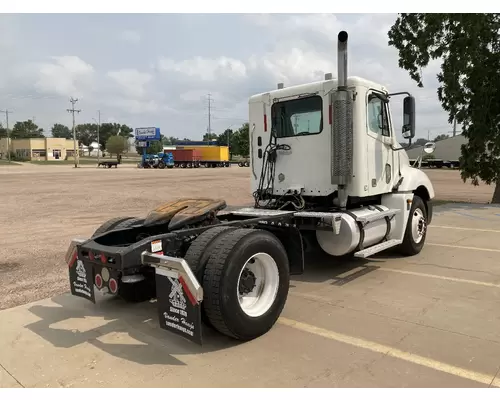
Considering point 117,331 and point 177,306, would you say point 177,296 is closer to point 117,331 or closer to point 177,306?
point 177,306

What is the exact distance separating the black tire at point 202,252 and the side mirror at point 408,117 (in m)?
3.69

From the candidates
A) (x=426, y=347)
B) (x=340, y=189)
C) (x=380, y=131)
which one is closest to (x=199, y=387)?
(x=426, y=347)

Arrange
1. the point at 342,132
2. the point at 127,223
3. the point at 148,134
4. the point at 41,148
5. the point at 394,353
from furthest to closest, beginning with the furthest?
1. the point at 41,148
2. the point at 148,134
3. the point at 342,132
4. the point at 127,223
5. the point at 394,353

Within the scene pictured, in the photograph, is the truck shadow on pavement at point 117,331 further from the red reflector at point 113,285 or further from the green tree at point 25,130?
the green tree at point 25,130

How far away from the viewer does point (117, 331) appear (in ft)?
14.2

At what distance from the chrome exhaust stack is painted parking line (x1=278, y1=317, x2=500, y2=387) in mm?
2296

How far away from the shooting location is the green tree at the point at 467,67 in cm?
1533

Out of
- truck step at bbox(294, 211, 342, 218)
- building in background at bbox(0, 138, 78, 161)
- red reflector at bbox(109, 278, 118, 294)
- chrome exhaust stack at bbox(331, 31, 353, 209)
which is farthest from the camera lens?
building in background at bbox(0, 138, 78, 161)

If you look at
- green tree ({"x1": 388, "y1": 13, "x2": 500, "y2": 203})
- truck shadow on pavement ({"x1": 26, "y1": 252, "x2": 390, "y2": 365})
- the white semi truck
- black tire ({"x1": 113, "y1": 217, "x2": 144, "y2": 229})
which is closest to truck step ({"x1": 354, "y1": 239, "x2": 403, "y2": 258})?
the white semi truck

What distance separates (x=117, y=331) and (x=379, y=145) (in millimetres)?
4402

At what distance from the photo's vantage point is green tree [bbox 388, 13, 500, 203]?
15328 mm

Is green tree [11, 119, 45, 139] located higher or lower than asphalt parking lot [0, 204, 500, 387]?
higher

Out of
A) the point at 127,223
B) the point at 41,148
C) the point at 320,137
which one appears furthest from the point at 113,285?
the point at 41,148

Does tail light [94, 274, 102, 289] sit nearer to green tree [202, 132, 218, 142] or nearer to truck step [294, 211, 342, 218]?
truck step [294, 211, 342, 218]
